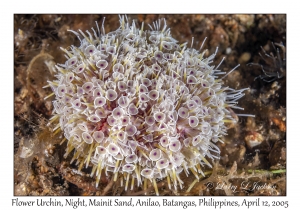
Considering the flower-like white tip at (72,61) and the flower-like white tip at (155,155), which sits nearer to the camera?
the flower-like white tip at (155,155)

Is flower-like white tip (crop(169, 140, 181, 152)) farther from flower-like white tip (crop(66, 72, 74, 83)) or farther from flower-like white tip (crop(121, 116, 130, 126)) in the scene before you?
flower-like white tip (crop(66, 72, 74, 83))

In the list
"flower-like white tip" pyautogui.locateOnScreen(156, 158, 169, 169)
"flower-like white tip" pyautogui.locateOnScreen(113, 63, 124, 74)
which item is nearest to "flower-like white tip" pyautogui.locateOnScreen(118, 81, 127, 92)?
"flower-like white tip" pyautogui.locateOnScreen(113, 63, 124, 74)

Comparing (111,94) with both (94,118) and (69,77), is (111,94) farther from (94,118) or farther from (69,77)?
(69,77)

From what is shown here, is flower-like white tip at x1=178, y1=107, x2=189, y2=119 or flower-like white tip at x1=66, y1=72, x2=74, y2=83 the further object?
flower-like white tip at x1=66, y1=72, x2=74, y2=83

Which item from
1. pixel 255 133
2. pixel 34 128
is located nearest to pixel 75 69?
pixel 34 128

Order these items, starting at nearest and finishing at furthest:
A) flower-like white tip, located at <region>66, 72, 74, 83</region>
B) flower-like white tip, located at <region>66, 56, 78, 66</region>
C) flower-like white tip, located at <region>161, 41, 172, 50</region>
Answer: flower-like white tip, located at <region>66, 72, 74, 83</region>
flower-like white tip, located at <region>66, 56, 78, 66</region>
flower-like white tip, located at <region>161, 41, 172, 50</region>

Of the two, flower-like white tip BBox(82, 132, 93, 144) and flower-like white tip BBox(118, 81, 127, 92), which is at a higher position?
flower-like white tip BBox(118, 81, 127, 92)

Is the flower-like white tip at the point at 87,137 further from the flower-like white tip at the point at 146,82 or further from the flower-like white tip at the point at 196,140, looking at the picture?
the flower-like white tip at the point at 196,140

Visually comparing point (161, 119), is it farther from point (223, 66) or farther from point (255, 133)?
point (223, 66)

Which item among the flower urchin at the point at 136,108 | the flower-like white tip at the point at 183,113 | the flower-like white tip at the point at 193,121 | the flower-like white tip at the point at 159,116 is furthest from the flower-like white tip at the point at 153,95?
the flower-like white tip at the point at 193,121
